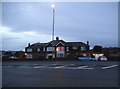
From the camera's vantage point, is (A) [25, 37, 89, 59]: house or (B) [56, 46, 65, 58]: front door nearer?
(B) [56, 46, 65, 58]: front door

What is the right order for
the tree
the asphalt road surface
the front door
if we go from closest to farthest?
1. the asphalt road surface
2. the front door
3. the tree

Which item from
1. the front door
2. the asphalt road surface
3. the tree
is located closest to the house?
the front door

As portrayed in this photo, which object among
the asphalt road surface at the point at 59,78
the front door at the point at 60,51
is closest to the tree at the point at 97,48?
the front door at the point at 60,51

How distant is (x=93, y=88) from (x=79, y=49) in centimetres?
7996

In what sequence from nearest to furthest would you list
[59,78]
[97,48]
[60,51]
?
[59,78] < [60,51] < [97,48]

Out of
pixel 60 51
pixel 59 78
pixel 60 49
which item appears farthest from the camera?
pixel 60 49

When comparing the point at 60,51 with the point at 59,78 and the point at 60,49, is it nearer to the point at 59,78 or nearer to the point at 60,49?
the point at 60,49

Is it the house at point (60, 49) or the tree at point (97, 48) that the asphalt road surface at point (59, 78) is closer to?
the house at point (60, 49)

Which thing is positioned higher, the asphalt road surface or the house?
the house

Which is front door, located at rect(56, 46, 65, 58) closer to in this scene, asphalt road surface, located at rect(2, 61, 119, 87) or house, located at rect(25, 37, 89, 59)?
house, located at rect(25, 37, 89, 59)

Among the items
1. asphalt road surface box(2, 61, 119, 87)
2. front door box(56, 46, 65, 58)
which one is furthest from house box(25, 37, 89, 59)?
asphalt road surface box(2, 61, 119, 87)

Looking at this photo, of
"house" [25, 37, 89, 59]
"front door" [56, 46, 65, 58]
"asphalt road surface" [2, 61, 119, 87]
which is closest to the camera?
"asphalt road surface" [2, 61, 119, 87]

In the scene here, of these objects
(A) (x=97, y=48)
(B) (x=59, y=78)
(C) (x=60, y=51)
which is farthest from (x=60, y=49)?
(B) (x=59, y=78)

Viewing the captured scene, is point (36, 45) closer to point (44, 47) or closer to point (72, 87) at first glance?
point (44, 47)
